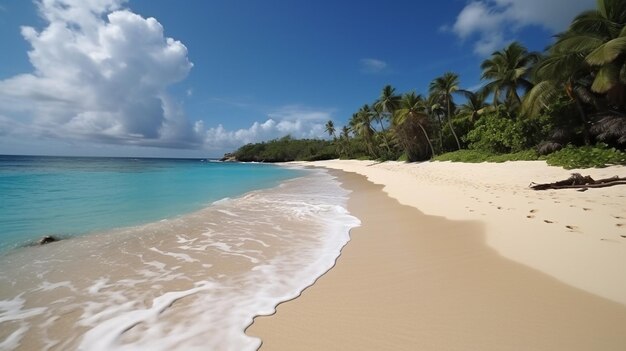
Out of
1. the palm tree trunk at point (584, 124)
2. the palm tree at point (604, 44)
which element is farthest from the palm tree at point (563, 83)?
the palm tree at point (604, 44)

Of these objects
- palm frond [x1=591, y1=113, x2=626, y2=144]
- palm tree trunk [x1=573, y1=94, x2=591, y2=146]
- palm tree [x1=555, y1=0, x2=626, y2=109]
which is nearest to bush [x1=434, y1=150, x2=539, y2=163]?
palm tree trunk [x1=573, y1=94, x2=591, y2=146]

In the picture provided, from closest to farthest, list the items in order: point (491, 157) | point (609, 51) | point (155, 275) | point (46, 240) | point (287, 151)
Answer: point (155, 275), point (46, 240), point (609, 51), point (491, 157), point (287, 151)

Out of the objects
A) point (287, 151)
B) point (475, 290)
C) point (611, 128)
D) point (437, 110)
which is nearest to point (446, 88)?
point (437, 110)

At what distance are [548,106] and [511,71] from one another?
886 cm

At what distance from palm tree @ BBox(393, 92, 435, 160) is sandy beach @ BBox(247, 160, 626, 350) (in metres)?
32.7

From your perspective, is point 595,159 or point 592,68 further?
point 592,68

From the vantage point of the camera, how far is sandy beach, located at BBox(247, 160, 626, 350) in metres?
2.49

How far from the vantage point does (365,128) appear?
52.3 metres

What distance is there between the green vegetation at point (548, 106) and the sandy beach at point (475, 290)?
396 inches

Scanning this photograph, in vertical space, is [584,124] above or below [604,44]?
below

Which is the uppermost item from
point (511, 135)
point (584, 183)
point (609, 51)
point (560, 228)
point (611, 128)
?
point (609, 51)

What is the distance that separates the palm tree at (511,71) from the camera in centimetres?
2509

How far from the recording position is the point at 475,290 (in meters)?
3.34

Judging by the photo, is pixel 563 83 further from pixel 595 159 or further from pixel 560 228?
pixel 560 228
